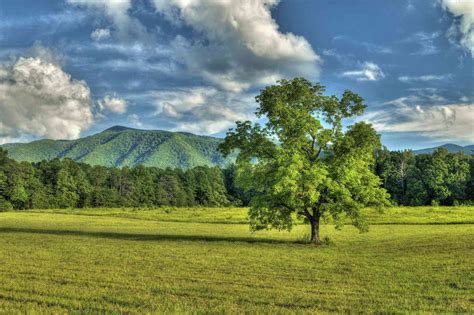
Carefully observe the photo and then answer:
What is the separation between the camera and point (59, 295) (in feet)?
50.4

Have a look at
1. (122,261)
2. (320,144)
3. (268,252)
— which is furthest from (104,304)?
(320,144)

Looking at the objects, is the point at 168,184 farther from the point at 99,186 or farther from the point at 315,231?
the point at 315,231

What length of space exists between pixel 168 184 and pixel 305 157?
140177mm

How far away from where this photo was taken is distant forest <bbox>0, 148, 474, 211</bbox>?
126 m

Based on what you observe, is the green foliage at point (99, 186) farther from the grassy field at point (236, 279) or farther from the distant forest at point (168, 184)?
the grassy field at point (236, 279)

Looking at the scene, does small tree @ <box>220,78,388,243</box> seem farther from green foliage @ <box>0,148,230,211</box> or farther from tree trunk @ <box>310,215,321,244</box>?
green foliage @ <box>0,148,230,211</box>

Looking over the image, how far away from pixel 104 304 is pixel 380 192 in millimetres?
28436

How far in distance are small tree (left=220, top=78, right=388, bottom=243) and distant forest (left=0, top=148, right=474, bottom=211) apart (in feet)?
268

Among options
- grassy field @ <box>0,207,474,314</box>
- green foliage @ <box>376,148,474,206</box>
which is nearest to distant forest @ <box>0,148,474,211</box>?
green foliage @ <box>376,148,474,206</box>

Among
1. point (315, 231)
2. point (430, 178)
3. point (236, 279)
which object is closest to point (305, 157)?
point (315, 231)

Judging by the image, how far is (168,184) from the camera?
563ft

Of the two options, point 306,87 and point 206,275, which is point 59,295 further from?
point 306,87

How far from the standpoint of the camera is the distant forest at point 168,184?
412 feet

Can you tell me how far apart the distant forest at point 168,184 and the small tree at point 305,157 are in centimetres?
8171
